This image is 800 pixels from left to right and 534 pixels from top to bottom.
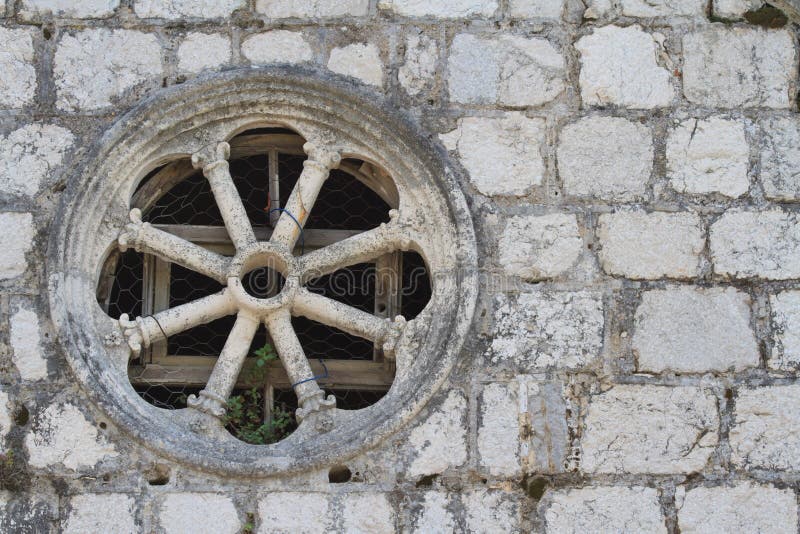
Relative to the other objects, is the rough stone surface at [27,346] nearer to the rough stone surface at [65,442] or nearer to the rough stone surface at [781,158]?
the rough stone surface at [65,442]

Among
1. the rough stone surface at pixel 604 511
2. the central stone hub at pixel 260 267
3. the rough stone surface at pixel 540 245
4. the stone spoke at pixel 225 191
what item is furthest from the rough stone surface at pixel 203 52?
the rough stone surface at pixel 604 511

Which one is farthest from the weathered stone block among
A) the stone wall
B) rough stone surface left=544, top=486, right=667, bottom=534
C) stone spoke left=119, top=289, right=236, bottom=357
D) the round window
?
rough stone surface left=544, top=486, right=667, bottom=534

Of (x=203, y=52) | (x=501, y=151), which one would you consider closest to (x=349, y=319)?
(x=501, y=151)

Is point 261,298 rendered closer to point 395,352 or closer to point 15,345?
point 395,352

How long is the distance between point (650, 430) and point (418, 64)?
1.85 metres

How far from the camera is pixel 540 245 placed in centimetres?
589

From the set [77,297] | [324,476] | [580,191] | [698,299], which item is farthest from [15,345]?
[698,299]

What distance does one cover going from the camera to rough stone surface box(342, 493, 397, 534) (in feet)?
18.0

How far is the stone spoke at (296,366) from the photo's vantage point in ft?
18.8

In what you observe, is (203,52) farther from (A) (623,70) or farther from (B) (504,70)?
(A) (623,70)

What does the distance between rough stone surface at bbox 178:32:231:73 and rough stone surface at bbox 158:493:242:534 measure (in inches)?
73.0

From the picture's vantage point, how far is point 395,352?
581cm

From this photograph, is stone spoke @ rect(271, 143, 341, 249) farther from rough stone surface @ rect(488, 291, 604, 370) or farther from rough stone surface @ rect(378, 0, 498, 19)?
rough stone surface @ rect(488, 291, 604, 370)

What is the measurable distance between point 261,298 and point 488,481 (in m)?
1.27
